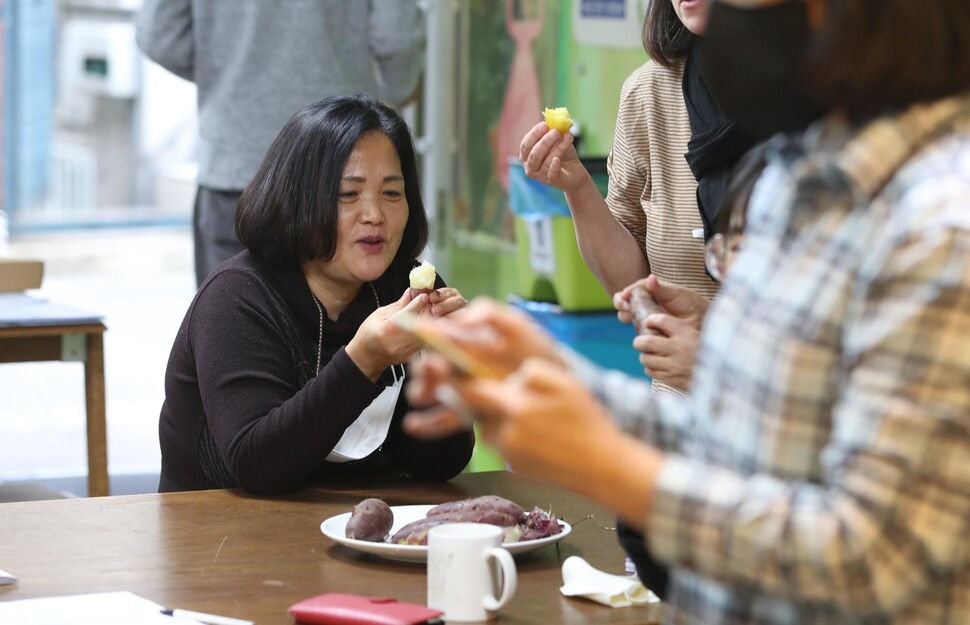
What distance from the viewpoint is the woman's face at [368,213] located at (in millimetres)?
2562

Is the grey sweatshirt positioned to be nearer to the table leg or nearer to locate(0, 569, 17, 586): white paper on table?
the table leg

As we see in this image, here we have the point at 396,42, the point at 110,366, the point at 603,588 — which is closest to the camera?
the point at 603,588

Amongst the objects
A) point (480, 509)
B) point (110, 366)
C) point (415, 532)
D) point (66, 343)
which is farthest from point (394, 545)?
point (110, 366)

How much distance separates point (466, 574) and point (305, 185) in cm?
115

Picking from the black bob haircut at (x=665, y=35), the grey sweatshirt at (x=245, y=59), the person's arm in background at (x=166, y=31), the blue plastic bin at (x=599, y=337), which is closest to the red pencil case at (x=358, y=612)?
the black bob haircut at (x=665, y=35)

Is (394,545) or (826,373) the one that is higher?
(826,373)

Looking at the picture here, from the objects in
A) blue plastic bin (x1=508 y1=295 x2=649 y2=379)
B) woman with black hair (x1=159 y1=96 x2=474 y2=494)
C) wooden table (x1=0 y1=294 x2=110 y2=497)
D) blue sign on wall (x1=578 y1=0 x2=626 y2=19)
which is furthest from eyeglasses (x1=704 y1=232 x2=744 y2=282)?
blue sign on wall (x1=578 y1=0 x2=626 y2=19)

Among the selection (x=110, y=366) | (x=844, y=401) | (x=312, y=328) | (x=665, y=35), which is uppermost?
(x=665, y=35)

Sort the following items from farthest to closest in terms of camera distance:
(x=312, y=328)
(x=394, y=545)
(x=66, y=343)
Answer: (x=66, y=343)
(x=312, y=328)
(x=394, y=545)

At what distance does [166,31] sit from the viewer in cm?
417

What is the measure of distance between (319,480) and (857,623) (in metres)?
1.46

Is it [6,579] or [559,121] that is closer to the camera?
[6,579]

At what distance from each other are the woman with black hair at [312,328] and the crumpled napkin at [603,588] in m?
0.59

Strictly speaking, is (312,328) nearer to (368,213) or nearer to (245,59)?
(368,213)
